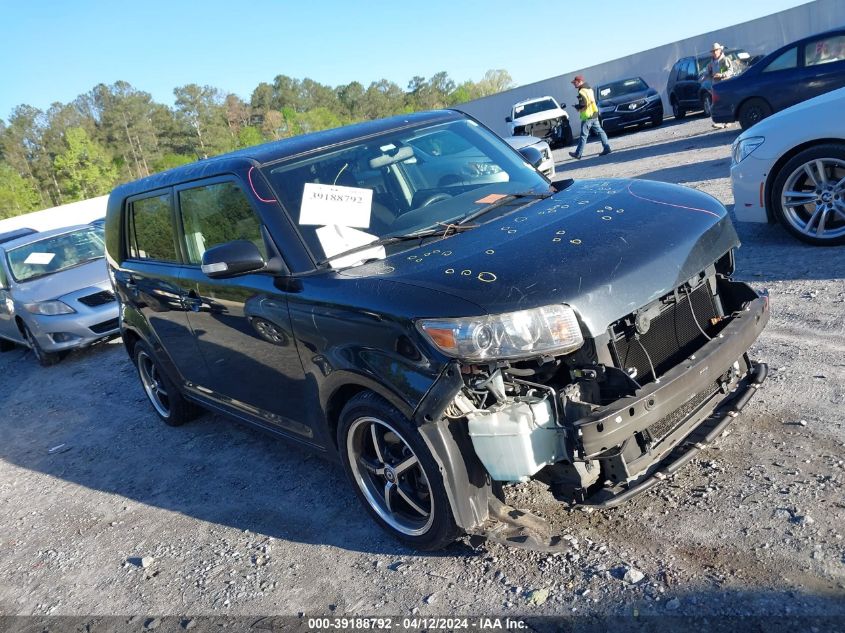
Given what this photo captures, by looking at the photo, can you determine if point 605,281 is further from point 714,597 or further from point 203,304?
point 203,304

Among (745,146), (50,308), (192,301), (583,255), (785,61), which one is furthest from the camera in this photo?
(785,61)

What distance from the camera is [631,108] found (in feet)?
70.4

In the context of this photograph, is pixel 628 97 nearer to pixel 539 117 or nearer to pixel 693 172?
pixel 539 117

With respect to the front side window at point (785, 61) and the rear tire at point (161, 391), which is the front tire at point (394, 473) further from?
the front side window at point (785, 61)

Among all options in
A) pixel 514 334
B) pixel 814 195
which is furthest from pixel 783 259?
pixel 514 334

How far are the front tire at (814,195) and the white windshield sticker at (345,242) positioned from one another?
13.4 ft

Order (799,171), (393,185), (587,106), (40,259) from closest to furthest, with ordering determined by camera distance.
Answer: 1. (393,185)
2. (799,171)
3. (40,259)
4. (587,106)

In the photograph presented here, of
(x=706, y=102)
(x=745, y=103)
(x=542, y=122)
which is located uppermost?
(x=542, y=122)

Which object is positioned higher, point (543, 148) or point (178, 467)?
point (543, 148)

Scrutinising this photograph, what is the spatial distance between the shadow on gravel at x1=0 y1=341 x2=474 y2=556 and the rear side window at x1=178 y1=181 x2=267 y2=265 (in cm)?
121

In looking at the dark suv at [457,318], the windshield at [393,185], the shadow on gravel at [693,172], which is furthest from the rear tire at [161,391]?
the shadow on gravel at [693,172]

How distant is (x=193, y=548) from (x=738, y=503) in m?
2.79

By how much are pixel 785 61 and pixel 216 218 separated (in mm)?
11767

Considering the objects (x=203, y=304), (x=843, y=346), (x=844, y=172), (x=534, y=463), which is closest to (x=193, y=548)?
(x=203, y=304)
